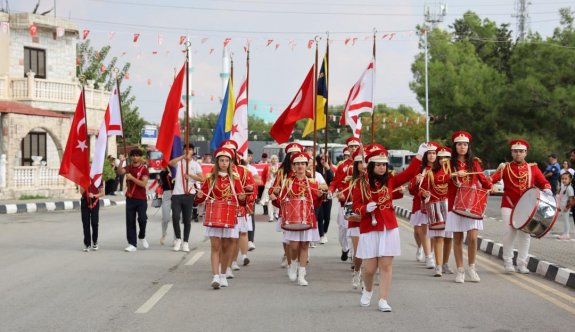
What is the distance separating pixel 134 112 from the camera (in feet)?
193

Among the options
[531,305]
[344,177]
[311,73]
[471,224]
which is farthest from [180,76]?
[531,305]

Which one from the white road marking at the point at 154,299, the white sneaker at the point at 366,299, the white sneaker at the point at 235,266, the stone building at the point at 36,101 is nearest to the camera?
the white road marking at the point at 154,299

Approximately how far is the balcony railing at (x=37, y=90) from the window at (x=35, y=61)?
4.71ft

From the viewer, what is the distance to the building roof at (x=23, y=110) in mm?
34384

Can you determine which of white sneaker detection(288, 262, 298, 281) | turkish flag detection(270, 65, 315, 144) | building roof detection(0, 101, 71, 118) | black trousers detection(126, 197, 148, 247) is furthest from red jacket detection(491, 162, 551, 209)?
building roof detection(0, 101, 71, 118)

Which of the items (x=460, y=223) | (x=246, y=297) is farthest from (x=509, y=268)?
(x=246, y=297)

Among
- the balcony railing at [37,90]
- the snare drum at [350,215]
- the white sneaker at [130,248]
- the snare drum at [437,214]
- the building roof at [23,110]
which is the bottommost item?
the white sneaker at [130,248]

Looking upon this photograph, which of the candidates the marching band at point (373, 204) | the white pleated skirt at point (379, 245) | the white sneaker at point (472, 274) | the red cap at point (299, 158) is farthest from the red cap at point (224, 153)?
the white sneaker at point (472, 274)

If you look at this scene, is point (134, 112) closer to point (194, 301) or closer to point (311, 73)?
point (311, 73)

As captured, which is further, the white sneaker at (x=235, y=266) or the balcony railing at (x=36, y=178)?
the balcony railing at (x=36, y=178)

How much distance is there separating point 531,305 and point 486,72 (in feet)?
150

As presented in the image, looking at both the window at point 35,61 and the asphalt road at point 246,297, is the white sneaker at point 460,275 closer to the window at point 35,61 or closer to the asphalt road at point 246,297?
the asphalt road at point 246,297

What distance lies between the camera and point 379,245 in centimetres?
934

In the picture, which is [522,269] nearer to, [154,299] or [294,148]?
[294,148]
